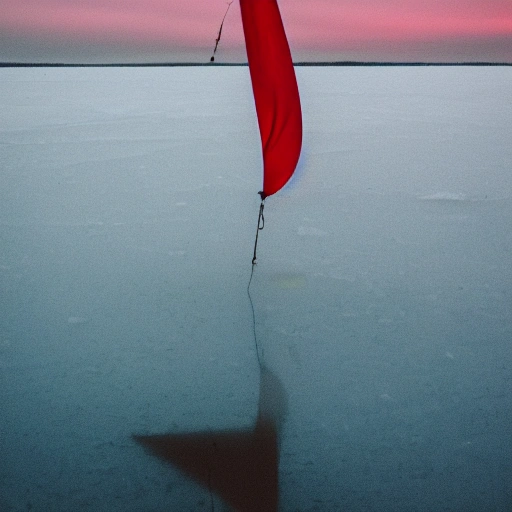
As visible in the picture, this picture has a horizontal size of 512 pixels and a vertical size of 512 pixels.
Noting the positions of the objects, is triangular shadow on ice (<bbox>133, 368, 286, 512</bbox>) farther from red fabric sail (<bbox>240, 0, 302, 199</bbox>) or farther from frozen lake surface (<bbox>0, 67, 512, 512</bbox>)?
red fabric sail (<bbox>240, 0, 302, 199</bbox>)

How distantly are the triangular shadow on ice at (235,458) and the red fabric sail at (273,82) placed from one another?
1.20m

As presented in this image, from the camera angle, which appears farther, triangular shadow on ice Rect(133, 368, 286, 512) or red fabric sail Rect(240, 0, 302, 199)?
red fabric sail Rect(240, 0, 302, 199)

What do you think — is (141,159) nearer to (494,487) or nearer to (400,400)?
(400,400)

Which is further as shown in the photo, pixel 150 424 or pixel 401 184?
pixel 401 184

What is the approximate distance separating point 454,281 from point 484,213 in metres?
1.47

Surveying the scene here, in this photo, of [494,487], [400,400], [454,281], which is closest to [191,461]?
[400,400]

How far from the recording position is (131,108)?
12.1m

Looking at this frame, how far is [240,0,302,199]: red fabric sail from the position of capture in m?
1.92

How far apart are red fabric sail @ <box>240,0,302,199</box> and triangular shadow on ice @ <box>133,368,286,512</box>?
1.20 m

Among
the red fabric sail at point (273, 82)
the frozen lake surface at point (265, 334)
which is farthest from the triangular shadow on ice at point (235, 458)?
the red fabric sail at point (273, 82)

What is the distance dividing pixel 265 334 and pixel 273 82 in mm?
1219

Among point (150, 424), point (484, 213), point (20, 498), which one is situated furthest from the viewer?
Answer: point (484, 213)

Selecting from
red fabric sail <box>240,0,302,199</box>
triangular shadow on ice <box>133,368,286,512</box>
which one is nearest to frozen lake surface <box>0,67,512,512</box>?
triangular shadow on ice <box>133,368,286,512</box>

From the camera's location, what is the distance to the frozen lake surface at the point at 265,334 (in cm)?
157
